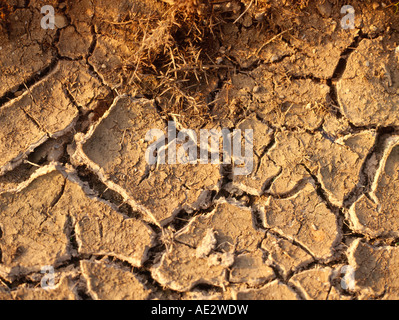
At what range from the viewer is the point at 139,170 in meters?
2.23

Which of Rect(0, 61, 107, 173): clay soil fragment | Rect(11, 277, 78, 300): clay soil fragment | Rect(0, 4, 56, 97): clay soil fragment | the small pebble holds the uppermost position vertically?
the small pebble

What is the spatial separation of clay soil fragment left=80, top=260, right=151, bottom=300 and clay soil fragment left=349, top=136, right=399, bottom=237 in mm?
1332

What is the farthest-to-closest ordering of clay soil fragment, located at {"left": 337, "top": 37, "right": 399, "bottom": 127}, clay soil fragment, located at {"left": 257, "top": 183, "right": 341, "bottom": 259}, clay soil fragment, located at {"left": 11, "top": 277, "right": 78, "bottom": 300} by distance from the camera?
clay soil fragment, located at {"left": 337, "top": 37, "right": 399, "bottom": 127} → clay soil fragment, located at {"left": 257, "top": 183, "right": 341, "bottom": 259} → clay soil fragment, located at {"left": 11, "top": 277, "right": 78, "bottom": 300}

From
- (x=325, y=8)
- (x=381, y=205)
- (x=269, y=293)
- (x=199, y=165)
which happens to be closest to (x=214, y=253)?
(x=269, y=293)

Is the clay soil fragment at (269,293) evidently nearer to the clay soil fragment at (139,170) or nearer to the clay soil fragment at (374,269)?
the clay soil fragment at (374,269)

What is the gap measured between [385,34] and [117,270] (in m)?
2.19

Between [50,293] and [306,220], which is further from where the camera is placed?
[306,220]

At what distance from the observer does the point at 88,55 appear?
2322mm

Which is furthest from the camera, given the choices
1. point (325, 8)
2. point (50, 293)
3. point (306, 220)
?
point (325, 8)

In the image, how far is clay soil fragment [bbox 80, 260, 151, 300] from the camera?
6.89 feet

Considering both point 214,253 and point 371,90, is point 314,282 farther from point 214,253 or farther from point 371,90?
point 371,90
